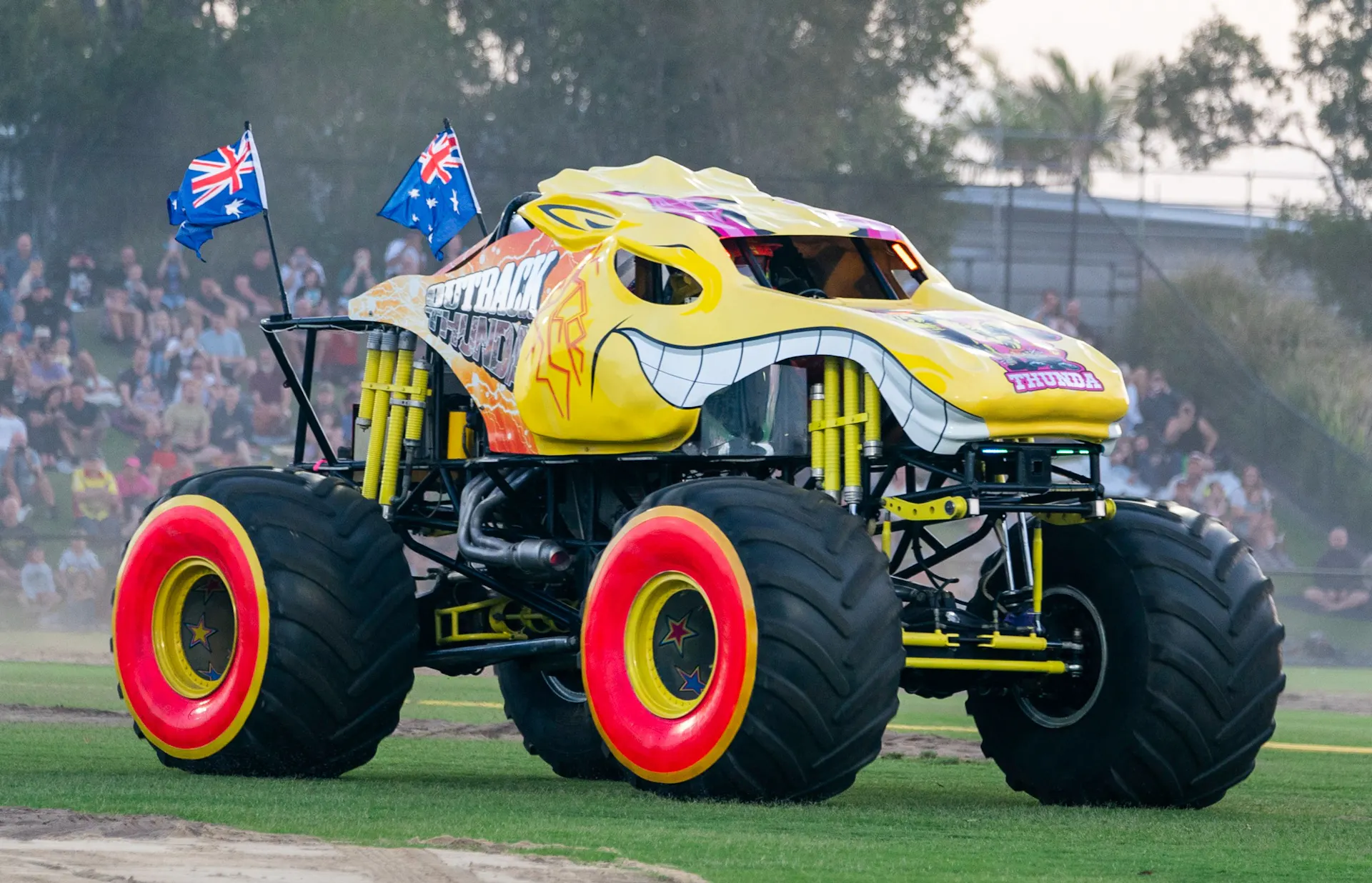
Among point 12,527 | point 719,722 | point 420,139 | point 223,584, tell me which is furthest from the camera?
point 420,139

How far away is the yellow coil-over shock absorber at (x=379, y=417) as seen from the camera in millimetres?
11391

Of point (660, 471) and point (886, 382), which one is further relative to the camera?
point (660, 471)

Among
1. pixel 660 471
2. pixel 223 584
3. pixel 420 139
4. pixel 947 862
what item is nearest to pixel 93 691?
pixel 223 584

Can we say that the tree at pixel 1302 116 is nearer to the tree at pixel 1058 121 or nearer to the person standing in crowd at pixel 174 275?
the tree at pixel 1058 121

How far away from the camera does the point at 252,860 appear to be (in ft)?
21.3

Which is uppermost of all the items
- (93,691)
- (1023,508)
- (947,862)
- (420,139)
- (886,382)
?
(420,139)

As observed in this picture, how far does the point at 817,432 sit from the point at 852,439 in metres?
0.21

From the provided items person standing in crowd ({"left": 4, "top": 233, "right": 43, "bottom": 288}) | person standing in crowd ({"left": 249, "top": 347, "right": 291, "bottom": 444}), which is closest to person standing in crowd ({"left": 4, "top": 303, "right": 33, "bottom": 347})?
person standing in crowd ({"left": 4, "top": 233, "right": 43, "bottom": 288})

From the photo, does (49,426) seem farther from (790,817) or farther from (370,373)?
(790,817)

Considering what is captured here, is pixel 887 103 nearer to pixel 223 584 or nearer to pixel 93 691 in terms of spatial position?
pixel 93 691

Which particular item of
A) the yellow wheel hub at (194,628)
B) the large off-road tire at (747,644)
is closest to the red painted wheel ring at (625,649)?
the large off-road tire at (747,644)

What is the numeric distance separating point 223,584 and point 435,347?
163cm

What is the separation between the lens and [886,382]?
8766 millimetres

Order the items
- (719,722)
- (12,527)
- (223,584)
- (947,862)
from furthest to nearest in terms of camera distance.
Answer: (12,527) < (223,584) < (719,722) < (947,862)
